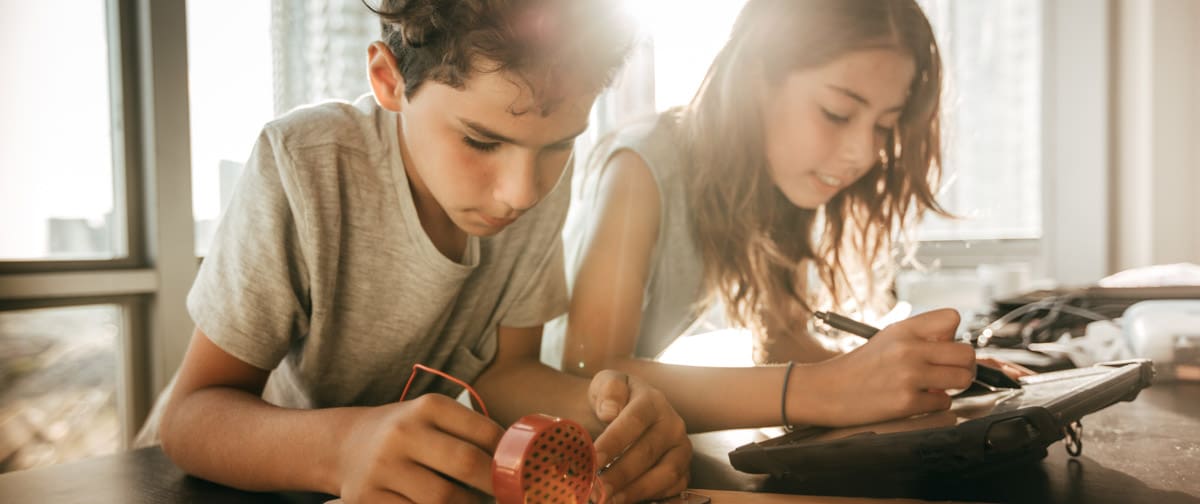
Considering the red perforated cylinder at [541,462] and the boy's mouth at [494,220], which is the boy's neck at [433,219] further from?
the red perforated cylinder at [541,462]

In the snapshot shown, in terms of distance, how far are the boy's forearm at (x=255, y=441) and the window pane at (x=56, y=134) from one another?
78 cm

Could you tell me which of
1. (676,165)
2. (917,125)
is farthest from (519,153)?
(917,125)

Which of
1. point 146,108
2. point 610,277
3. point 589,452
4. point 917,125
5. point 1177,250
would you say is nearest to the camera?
point 589,452

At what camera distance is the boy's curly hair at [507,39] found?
47cm

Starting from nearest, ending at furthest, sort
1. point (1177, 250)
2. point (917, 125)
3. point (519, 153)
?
1. point (519, 153)
2. point (917, 125)
3. point (1177, 250)

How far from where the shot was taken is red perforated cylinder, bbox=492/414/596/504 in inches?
11.6

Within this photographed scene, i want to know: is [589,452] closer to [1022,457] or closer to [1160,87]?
[1022,457]

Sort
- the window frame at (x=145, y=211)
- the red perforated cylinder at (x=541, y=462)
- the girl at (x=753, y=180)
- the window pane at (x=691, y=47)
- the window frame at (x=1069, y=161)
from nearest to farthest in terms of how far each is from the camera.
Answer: the red perforated cylinder at (x=541, y=462), the girl at (x=753, y=180), the window pane at (x=691, y=47), the window frame at (x=145, y=211), the window frame at (x=1069, y=161)

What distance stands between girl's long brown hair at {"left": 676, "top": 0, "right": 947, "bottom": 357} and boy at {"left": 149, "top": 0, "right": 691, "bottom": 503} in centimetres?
20

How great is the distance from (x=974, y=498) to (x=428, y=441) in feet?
0.82

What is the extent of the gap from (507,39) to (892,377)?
32 centimetres

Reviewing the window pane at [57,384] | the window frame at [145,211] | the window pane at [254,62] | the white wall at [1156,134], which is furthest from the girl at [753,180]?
the white wall at [1156,134]

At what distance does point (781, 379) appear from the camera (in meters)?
0.54

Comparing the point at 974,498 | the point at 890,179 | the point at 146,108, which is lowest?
the point at 974,498
